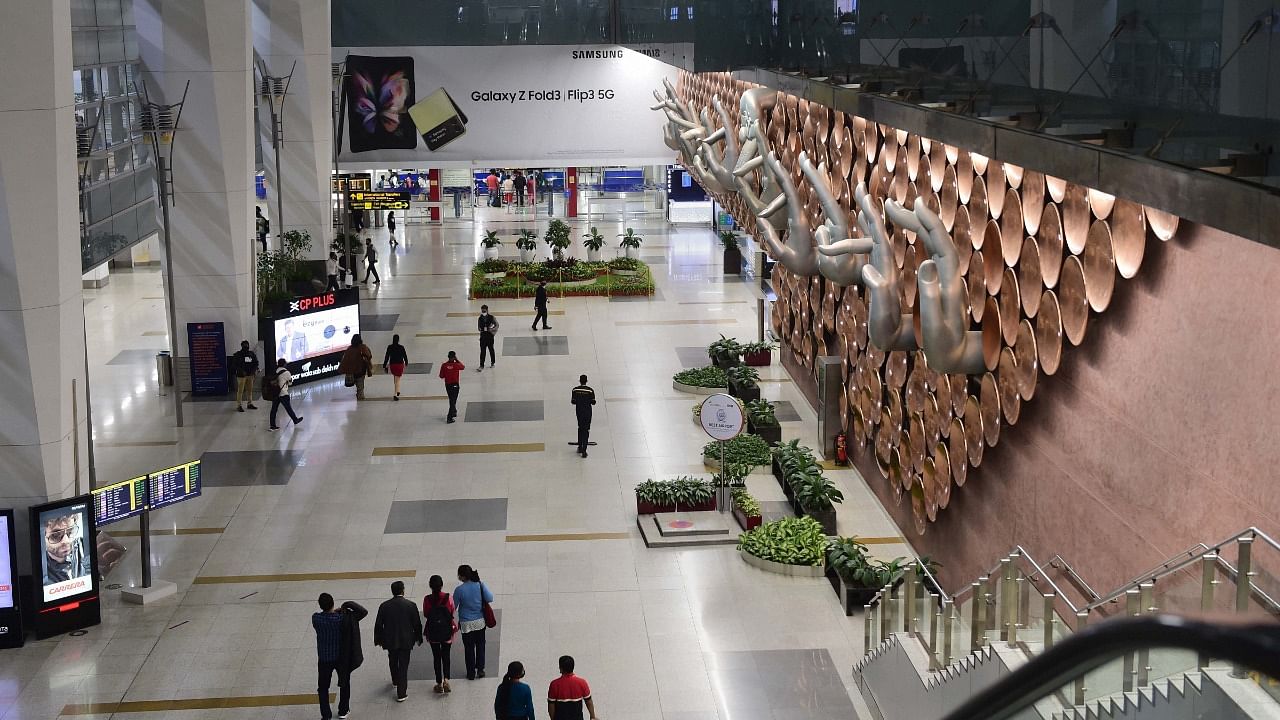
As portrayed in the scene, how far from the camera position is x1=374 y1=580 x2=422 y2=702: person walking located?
39.4 feet

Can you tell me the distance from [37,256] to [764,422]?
10548 mm

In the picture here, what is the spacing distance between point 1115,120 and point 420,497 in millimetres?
11999

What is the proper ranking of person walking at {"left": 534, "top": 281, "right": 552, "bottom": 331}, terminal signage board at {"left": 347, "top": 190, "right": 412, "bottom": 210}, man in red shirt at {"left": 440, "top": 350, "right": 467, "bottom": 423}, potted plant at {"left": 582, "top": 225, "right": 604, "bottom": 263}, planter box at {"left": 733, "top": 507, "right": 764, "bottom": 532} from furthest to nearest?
potted plant at {"left": 582, "top": 225, "right": 604, "bottom": 263} < terminal signage board at {"left": 347, "top": 190, "right": 412, "bottom": 210} < person walking at {"left": 534, "top": 281, "right": 552, "bottom": 331} < man in red shirt at {"left": 440, "top": 350, "right": 467, "bottom": 423} < planter box at {"left": 733, "top": 507, "right": 764, "bottom": 532}

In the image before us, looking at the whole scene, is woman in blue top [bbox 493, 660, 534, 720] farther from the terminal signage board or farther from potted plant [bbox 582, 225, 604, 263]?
potted plant [bbox 582, 225, 604, 263]

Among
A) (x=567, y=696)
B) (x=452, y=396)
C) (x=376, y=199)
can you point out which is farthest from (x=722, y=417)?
(x=376, y=199)

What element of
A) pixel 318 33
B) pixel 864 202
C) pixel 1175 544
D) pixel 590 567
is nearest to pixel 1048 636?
pixel 1175 544

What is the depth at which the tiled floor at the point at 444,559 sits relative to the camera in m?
12.4

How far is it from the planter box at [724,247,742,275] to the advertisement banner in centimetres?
477

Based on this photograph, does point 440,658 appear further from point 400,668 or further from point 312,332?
point 312,332

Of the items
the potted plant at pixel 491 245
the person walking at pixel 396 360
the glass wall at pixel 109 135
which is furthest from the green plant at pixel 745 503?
the potted plant at pixel 491 245

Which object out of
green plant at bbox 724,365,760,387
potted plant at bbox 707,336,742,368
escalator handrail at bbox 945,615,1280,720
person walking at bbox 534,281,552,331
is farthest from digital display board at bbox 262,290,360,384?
escalator handrail at bbox 945,615,1280,720

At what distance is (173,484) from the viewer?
48.0ft

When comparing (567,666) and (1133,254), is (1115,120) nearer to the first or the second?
(1133,254)

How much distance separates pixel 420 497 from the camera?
18.0 metres
